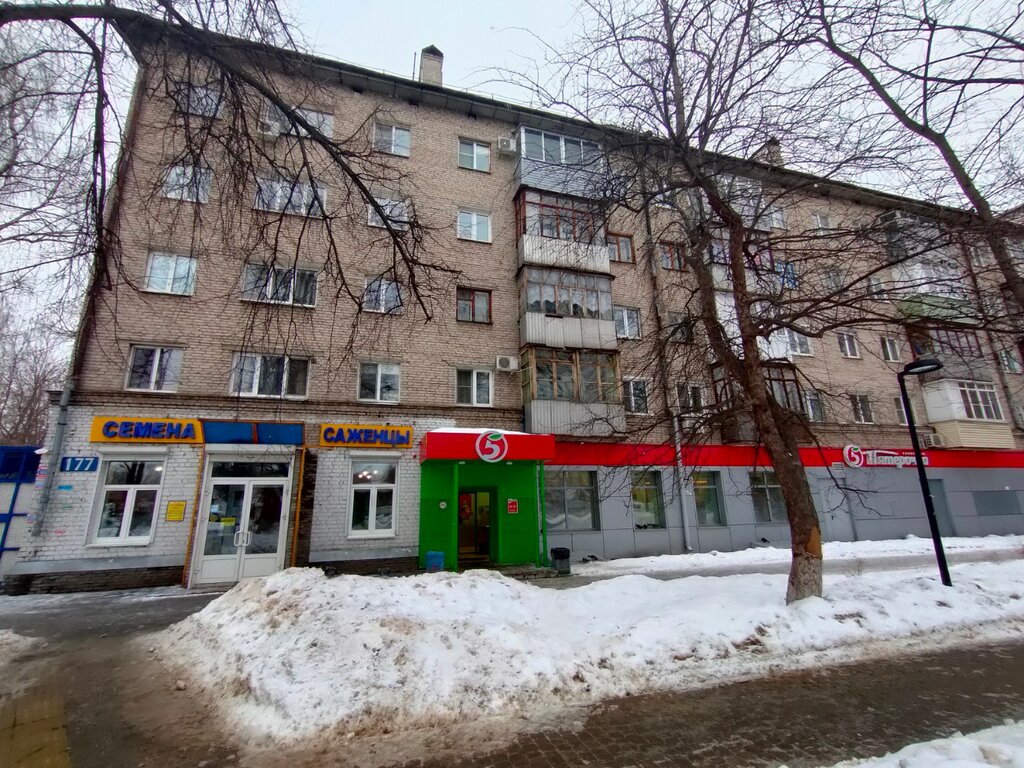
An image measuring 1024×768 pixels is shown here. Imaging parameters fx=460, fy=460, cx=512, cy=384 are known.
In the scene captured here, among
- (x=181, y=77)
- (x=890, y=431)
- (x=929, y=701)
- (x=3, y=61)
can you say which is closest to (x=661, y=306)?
(x=890, y=431)

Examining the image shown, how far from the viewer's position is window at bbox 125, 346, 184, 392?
37.7ft

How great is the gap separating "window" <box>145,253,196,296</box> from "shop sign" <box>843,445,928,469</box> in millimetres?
22736

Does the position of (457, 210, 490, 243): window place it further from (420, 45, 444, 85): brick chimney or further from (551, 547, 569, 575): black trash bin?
(551, 547, 569, 575): black trash bin

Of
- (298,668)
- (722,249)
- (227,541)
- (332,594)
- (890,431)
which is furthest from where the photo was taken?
(890,431)

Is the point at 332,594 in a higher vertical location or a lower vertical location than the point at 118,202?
lower

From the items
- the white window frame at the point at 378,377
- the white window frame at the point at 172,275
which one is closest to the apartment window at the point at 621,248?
the white window frame at the point at 378,377

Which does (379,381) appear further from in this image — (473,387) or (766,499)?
(766,499)

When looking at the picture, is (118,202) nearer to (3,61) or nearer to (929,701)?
(3,61)

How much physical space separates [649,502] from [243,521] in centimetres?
1185

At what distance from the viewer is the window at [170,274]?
12164 mm

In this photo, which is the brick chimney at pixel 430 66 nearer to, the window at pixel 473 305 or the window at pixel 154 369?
the window at pixel 473 305

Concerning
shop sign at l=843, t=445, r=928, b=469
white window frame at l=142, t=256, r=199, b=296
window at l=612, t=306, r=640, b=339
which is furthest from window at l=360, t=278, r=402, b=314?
shop sign at l=843, t=445, r=928, b=469

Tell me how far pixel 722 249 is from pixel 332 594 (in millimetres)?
8429

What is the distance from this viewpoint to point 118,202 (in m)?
5.22
